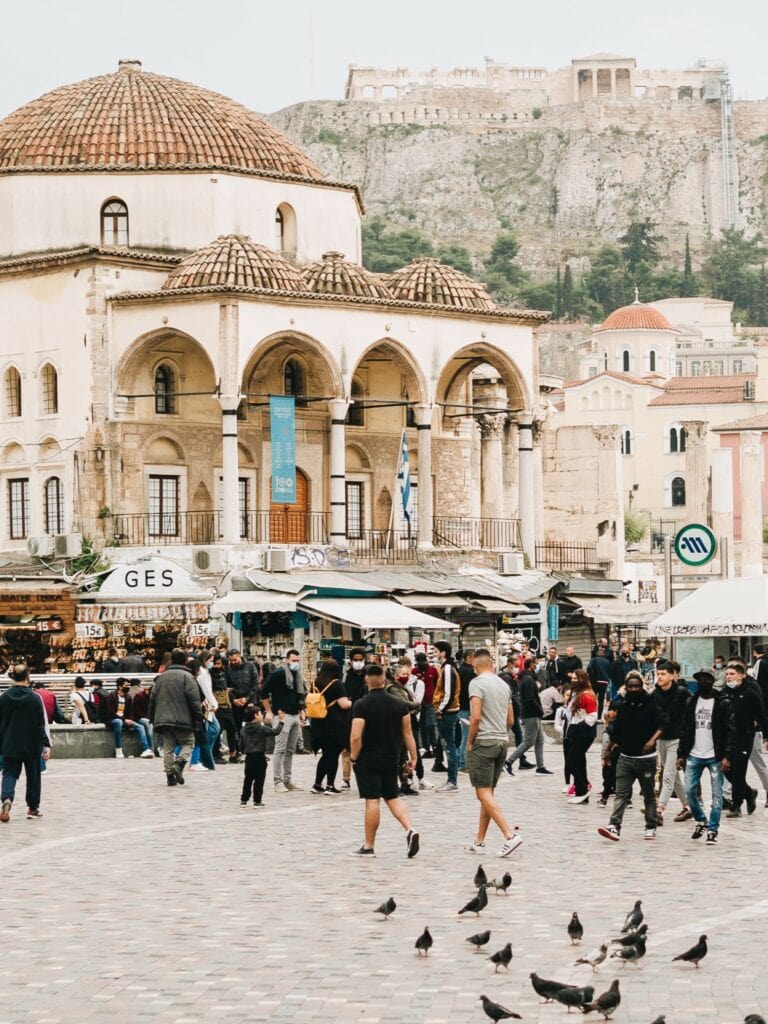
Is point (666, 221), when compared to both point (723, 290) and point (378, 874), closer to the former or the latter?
point (723, 290)

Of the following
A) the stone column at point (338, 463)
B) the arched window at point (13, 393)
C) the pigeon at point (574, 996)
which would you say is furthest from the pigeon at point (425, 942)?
the arched window at point (13, 393)

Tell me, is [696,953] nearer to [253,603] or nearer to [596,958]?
[596,958]

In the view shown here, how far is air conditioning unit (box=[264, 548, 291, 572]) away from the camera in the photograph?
39.9 meters

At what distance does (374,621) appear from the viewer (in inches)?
1403

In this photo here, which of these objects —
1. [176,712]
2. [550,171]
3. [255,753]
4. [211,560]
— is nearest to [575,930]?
[255,753]

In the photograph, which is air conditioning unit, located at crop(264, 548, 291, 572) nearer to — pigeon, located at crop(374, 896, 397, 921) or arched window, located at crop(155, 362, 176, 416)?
arched window, located at crop(155, 362, 176, 416)

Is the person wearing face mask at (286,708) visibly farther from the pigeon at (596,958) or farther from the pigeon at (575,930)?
the pigeon at (596,958)

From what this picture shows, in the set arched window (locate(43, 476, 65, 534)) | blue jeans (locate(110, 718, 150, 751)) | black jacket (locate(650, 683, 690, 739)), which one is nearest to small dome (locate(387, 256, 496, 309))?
arched window (locate(43, 476, 65, 534))

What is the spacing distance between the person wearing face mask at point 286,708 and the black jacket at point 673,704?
4984 millimetres

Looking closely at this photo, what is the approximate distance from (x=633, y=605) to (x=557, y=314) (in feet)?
388

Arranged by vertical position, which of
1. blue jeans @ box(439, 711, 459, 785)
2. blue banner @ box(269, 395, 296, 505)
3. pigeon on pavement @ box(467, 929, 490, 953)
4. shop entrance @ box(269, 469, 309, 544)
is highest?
blue banner @ box(269, 395, 296, 505)

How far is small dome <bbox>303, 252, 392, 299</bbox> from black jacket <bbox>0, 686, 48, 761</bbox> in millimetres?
24442

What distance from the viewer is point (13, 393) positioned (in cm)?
4412

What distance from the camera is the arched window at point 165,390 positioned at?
4294 cm
